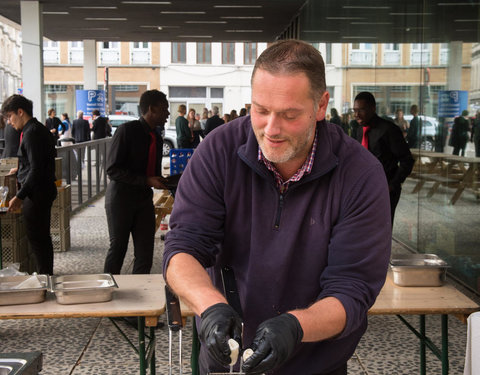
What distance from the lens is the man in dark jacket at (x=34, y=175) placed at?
17.9 feet

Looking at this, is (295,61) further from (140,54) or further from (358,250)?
(140,54)

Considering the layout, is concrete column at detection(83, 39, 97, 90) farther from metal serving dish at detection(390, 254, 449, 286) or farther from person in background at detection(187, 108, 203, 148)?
metal serving dish at detection(390, 254, 449, 286)

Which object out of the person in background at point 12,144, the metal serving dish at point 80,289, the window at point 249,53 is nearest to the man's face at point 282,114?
the metal serving dish at point 80,289

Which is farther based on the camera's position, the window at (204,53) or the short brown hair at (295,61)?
the window at (204,53)

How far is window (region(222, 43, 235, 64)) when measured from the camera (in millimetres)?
38875

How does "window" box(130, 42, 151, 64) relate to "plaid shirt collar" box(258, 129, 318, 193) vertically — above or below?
above

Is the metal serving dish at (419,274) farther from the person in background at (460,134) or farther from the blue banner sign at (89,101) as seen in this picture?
the blue banner sign at (89,101)

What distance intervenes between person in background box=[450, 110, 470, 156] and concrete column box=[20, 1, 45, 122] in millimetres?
9101

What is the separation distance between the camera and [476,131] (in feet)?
19.7

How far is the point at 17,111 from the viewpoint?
5.59 meters

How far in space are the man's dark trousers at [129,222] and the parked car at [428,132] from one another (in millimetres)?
3403

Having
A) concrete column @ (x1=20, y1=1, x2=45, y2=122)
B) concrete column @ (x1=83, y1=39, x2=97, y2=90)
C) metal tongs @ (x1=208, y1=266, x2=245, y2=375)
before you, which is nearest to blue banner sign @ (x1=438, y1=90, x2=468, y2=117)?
metal tongs @ (x1=208, y1=266, x2=245, y2=375)

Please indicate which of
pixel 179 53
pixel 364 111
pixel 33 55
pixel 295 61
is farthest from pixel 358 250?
pixel 179 53

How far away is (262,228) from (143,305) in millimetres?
1373
